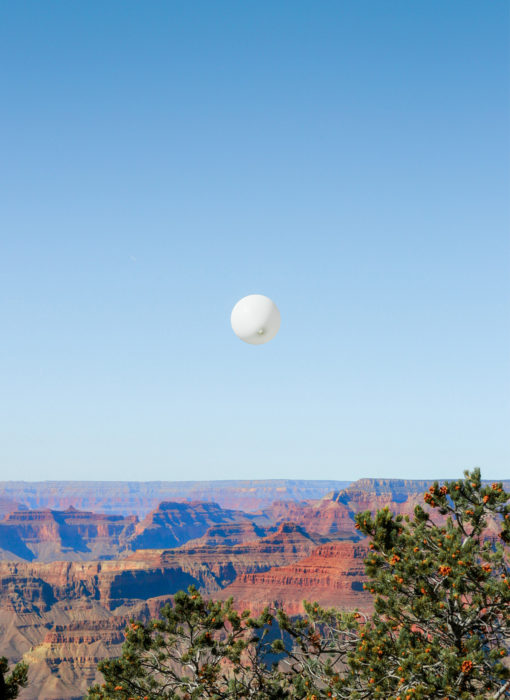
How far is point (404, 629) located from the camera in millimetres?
13086

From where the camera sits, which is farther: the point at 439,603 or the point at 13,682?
the point at 13,682

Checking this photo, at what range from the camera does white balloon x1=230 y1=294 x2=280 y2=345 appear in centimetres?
1388

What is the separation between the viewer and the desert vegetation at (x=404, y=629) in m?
12.9

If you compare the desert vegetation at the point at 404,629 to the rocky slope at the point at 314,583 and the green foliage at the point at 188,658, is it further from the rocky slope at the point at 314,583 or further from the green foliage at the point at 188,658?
the rocky slope at the point at 314,583

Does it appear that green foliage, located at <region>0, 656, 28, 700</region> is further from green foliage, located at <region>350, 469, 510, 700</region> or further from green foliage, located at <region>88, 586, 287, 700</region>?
green foliage, located at <region>350, 469, 510, 700</region>

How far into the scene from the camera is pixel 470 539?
46.4 feet

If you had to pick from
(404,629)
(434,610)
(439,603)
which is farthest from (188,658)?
(439,603)

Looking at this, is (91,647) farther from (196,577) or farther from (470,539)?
(470,539)

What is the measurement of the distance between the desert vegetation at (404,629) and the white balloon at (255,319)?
14.8 feet

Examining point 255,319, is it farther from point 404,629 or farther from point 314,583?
point 314,583

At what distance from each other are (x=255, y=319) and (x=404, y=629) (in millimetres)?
6506

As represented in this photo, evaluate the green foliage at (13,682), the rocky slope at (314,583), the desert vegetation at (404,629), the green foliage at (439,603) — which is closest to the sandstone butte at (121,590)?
the rocky slope at (314,583)

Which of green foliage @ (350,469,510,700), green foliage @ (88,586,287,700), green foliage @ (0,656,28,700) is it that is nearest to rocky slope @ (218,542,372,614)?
green foliage @ (88,586,287,700)

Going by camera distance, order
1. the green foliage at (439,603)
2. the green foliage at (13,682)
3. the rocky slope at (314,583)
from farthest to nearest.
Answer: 1. the rocky slope at (314,583)
2. the green foliage at (13,682)
3. the green foliage at (439,603)
